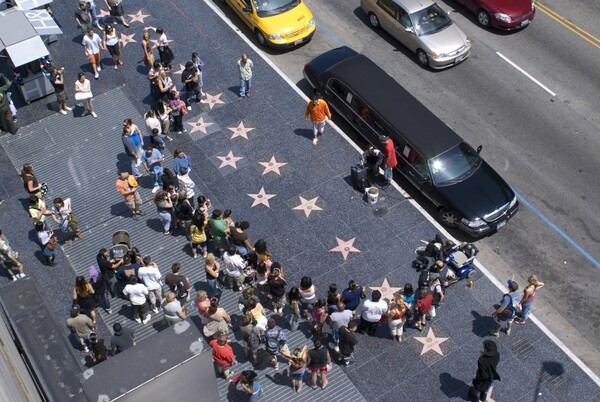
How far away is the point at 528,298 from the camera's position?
18297 millimetres

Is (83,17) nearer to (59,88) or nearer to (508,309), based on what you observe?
(59,88)

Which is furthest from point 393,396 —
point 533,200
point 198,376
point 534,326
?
point 533,200

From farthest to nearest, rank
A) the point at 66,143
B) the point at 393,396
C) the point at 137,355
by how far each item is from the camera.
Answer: the point at 66,143
the point at 393,396
the point at 137,355

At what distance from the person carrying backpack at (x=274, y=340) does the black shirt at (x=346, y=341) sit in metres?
1.30

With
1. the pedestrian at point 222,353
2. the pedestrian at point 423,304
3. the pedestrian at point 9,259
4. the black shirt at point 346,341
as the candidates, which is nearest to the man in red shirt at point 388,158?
the pedestrian at point 423,304

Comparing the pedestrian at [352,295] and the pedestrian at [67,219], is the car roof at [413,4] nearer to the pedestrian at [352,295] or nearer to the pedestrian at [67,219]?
the pedestrian at [352,295]

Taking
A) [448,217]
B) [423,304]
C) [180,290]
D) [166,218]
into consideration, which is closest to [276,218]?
[166,218]

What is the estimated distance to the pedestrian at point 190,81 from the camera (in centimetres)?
2397

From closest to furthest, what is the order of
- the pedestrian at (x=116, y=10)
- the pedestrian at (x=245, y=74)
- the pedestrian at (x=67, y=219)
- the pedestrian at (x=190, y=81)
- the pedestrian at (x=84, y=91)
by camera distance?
the pedestrian at (x=67, y=219) < the pedestrian at (x=84, y=91) < the pedestrian at (x=190, y=81) < the pedestrian at (x=245, y=74) < the pedestrian at (x=116, y=10)

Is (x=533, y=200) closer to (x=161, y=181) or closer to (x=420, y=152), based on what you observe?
(x=420, y=152)

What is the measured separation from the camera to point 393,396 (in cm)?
1775

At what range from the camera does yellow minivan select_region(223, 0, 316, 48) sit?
26.8 metres

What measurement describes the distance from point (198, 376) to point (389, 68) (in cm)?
1741

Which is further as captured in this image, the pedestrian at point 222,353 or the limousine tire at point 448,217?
the limousine tire at point 448,217
